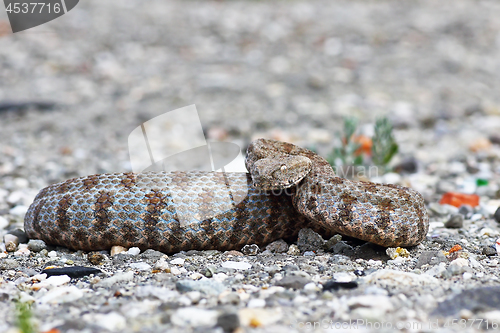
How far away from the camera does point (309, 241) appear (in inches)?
180

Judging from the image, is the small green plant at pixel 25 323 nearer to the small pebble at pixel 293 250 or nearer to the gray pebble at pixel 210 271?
the gray pebble at pixel 210 271

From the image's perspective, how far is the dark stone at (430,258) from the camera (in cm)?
412

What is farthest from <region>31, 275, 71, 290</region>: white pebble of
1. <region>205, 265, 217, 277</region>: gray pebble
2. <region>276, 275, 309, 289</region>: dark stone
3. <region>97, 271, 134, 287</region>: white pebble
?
A: <region>276, 275, 309, 289</region>: dark stone

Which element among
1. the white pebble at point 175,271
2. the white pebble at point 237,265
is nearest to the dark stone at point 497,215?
the white pebble at point 237,265

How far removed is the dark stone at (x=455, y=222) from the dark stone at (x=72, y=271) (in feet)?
12.0

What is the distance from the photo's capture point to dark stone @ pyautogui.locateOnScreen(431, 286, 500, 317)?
3105mm

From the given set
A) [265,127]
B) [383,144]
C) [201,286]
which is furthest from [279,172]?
[265,127]

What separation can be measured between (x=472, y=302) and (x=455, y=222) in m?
2.33

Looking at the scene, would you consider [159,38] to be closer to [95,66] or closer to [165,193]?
[95,66]

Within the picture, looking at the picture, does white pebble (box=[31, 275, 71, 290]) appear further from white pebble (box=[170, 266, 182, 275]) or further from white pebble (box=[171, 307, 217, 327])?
white pebble (box=[171, 307, 217, 327])

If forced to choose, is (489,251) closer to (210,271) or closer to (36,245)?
(210,271)

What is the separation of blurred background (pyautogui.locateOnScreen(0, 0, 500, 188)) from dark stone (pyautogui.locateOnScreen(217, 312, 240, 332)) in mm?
4512

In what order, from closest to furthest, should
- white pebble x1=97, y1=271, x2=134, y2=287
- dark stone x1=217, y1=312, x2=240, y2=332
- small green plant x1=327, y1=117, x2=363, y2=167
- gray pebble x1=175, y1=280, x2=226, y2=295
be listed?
dark stone x1=217, y1=312, x2=240, y2=332, gray pebble x1=175, y1=280, x2=226, y2=295, white pebble x1=97, y1=271, x2=134, y2=287, small green plant x1=327, y1=117, x2=363, y2=167

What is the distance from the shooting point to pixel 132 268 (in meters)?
4.07
